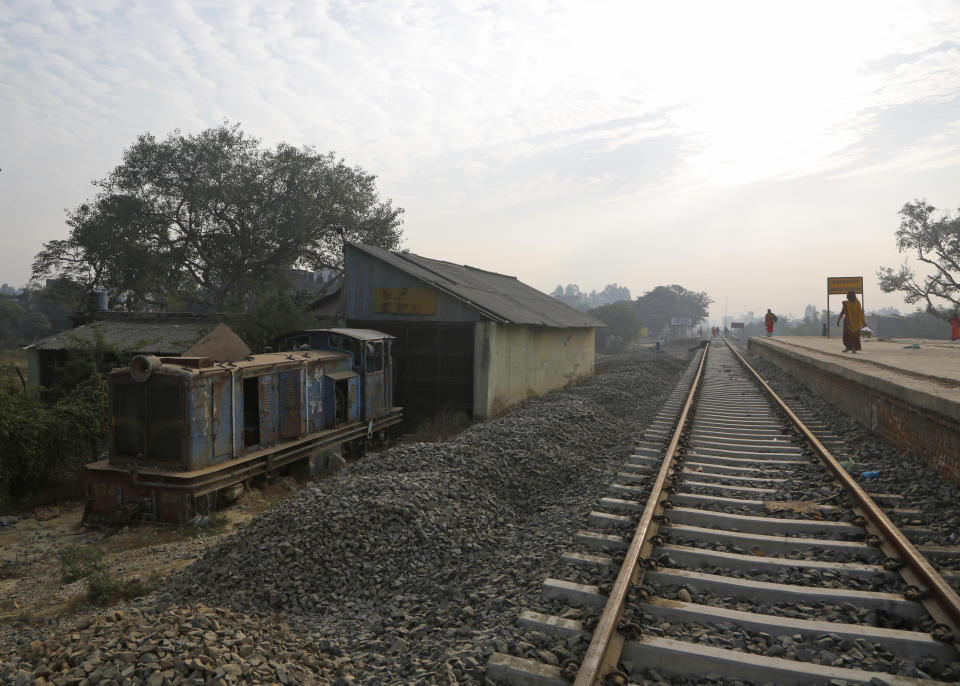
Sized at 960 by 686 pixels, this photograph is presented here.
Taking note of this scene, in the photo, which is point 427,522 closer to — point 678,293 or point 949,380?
point 949,380

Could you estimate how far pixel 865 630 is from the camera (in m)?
3.42

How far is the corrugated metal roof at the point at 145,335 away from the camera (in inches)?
616

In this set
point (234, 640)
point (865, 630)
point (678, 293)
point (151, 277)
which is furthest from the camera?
point (678, 293)

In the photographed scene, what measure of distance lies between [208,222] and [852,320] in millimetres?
27888

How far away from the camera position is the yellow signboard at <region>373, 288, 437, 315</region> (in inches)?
598

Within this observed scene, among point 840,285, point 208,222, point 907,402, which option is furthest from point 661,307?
point 907,402

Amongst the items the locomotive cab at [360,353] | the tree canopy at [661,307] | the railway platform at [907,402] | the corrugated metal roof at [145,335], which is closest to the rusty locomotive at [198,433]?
the locomotive cab at [360,353]

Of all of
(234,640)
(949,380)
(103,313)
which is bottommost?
(234,640)

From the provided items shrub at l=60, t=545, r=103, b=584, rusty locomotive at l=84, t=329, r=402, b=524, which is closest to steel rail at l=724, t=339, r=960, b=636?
shrub at l=60, t=545, r=103, b=584

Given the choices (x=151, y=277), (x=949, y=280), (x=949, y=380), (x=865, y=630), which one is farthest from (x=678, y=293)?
(x=865, y=630)

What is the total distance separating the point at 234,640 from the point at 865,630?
13.2 feet

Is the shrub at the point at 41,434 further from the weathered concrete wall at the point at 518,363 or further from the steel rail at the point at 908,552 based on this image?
the steel rail at the point at 908,552

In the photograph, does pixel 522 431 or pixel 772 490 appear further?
pixel 522 431

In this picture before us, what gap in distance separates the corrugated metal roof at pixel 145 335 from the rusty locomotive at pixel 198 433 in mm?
7133
